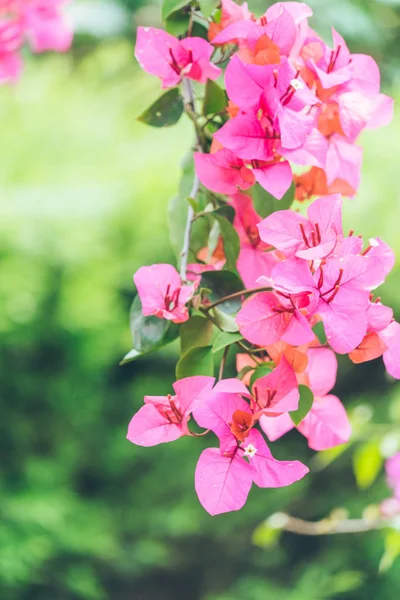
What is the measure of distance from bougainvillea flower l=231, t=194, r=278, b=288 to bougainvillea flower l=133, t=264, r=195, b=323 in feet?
0.22

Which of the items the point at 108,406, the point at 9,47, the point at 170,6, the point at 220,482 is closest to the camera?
the point at 220,482

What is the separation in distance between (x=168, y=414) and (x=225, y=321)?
0.06m

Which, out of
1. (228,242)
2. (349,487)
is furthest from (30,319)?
(228,242)

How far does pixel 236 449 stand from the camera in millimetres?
362

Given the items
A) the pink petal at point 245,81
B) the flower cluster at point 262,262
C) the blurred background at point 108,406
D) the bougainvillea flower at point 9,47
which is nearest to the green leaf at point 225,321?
the flower cluster at point 262,262

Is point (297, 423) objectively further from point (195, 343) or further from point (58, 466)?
point (58, 466)

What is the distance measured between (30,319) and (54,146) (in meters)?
0.72

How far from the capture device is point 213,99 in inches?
17.8

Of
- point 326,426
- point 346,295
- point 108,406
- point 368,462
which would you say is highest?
point 346,295

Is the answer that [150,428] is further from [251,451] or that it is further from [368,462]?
[368,462]

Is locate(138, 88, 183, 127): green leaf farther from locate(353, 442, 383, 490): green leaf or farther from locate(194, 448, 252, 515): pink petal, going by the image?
locate(353, 442, 383, 490): green leaf

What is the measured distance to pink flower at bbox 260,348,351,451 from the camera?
42 cm

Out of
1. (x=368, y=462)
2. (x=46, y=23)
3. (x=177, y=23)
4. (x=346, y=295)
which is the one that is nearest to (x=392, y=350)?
(x=346, y=295)

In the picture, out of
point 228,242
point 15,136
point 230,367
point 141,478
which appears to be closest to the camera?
point 228,242
